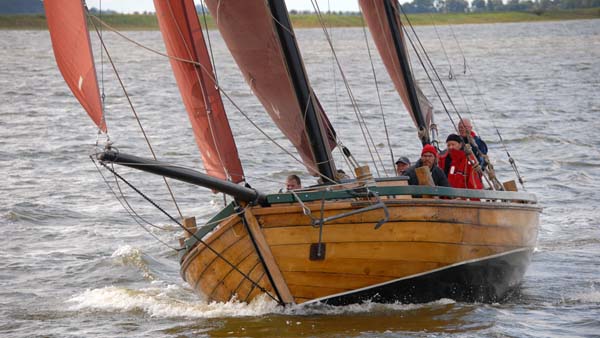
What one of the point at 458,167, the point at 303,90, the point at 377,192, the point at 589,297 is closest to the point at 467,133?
the point at 458,167

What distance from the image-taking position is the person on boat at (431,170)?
13875 millimetres

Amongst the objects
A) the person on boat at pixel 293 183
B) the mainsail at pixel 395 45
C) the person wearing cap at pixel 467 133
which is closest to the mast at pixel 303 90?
the person on boat at pixel 293 183

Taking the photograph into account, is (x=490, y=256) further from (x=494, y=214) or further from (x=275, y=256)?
(x=275, y=256)

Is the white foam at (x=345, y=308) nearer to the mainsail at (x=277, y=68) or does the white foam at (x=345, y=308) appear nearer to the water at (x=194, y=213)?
the water at (x=194, y=213)

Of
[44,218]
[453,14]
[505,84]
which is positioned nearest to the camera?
[44,218]

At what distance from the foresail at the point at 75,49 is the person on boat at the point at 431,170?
4.54 metres

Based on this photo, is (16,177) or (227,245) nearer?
(227,245)

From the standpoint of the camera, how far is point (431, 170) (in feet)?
45.7

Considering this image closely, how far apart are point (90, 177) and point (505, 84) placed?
98.4ft

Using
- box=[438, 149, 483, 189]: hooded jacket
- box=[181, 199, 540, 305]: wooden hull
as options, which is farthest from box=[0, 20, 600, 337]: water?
box=[438, 149, 483, 189]: hooded jacket

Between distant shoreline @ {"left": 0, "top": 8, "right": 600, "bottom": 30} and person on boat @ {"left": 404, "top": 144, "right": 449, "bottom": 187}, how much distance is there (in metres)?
102

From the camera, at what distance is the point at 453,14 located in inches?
5694

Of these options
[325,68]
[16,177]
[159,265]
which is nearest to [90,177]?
[16,177]

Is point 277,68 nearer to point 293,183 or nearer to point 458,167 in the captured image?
point 293,183
